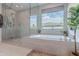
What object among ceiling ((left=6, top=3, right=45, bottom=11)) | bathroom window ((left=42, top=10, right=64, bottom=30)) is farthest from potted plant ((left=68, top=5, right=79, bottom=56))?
ceiling ((left=6, top=3, right=45, bottom=11))

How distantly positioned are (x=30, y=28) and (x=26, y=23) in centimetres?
9

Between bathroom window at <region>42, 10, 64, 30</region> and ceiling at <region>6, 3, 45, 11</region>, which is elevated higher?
ceiling at <region>6, 3, 45, 11</region>

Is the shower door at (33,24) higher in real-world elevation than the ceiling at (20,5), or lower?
lower

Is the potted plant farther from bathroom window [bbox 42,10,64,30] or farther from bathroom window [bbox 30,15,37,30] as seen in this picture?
bathroom window [bbox 30,15,37,30]

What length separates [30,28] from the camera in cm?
193

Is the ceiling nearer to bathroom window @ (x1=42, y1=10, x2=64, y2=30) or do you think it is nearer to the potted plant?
bathroom window @ (x1=42, y1=10, x2=64, y2=30)

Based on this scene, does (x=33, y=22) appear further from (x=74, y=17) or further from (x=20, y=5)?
(x=74, y=17)

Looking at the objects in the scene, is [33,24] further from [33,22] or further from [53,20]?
[53,20]

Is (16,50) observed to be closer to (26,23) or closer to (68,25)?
(26,23)

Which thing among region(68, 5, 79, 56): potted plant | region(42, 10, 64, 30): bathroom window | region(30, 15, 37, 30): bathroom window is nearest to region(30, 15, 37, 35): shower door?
region(30, 15, 37, 30): bathroom window

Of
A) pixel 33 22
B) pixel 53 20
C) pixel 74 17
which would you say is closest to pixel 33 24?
pixel 33 22

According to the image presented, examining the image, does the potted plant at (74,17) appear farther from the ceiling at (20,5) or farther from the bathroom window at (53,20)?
the ceiling at (20,5)

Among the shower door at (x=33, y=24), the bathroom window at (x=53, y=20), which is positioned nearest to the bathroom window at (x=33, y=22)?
the shower door at (x=33, y=24)

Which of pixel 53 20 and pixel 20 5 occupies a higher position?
pixel 20 5
